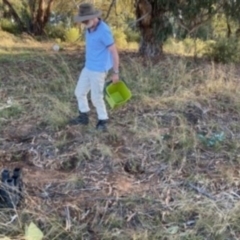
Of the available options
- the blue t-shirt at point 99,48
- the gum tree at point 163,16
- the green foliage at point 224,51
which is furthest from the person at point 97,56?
the green foliage at point 224,51

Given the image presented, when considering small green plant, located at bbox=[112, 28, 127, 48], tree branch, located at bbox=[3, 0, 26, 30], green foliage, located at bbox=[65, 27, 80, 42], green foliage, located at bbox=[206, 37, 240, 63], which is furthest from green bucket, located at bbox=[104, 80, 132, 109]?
tree branch, located at bbox=[3, 0, 26, 30]

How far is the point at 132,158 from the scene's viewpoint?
457cm

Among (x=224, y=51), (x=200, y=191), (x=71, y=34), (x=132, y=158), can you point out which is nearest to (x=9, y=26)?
(x=71, y=34)

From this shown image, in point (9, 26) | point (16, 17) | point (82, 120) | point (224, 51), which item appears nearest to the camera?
point (82, 120)

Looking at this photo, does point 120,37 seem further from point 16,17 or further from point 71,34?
point 16,17

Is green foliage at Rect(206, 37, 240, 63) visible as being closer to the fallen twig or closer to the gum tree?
the gum tree

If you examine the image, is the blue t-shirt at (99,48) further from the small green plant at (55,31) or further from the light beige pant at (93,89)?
the small green plant at (55,31)

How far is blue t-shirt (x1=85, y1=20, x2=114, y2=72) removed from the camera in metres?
4.68

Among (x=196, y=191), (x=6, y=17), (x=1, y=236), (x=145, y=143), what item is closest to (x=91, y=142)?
(x=145, y=143)

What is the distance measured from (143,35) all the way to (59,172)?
160 inches

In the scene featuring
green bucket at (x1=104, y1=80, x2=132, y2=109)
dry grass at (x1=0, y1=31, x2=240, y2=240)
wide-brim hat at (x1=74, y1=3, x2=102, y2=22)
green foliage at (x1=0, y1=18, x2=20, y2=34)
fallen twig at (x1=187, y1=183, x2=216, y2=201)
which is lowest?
fallen twig at (x1=187, y1=183, x2=216, y2=201)

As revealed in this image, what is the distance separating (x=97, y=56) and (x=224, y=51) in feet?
12.0

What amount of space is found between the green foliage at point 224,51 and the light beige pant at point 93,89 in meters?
3.41

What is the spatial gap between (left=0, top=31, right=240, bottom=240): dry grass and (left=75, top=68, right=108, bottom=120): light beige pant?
0.20m
